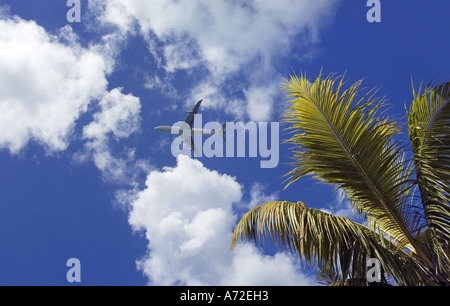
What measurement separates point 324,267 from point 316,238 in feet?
2.83

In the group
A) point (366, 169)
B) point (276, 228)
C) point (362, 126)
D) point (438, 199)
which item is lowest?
point (276, 228)

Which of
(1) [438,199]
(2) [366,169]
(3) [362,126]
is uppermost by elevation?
(3) [362,126]

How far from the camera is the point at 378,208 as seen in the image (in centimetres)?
668

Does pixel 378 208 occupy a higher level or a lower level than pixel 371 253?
higher

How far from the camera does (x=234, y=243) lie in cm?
690
